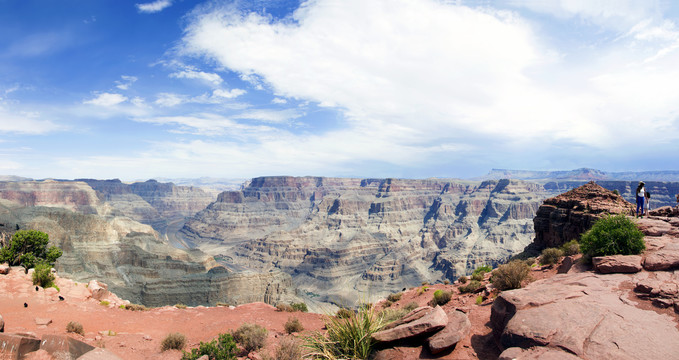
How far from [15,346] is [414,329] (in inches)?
501

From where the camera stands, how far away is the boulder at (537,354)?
5.50 m

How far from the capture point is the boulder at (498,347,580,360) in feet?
18.0

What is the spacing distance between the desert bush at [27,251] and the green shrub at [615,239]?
36398 mm

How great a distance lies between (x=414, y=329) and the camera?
7363 mm

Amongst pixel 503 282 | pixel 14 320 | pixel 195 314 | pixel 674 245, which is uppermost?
pixel 674 245

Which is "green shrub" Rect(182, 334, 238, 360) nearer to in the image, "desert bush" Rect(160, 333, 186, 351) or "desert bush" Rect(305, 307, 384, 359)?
"desert bush" Rect(160, 333, 186, 351)

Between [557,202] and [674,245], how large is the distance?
23482 millimetres

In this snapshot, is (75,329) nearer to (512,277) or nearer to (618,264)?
(512,277)

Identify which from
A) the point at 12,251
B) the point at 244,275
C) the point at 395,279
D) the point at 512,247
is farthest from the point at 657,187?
the point at 12,251

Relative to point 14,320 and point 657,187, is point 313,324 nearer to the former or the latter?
point 14,320

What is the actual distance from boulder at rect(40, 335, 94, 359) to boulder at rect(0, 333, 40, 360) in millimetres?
383

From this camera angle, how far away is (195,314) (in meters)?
19.2

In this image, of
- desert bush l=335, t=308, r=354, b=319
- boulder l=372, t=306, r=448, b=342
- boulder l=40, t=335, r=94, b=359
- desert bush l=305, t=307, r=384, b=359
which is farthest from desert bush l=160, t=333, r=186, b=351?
boulder l=372, t=306, r=448, b=342

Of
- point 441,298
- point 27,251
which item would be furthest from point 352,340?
point 27,251
